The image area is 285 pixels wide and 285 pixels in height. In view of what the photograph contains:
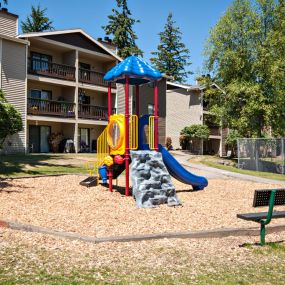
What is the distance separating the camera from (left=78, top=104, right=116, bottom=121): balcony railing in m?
32.3

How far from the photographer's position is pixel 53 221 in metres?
8.34

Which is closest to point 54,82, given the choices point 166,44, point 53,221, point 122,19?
point 53,221

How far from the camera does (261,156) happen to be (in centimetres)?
2636

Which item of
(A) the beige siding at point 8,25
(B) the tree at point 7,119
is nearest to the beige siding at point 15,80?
(A) the beige siding at point 8,25

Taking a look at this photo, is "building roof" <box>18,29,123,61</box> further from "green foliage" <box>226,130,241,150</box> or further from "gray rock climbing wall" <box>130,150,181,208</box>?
"gray rock climbing wall" <box>130,150,181,208</box>

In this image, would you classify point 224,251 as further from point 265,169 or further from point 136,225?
point 265,169

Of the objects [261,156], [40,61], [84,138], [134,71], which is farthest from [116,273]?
[84,138]

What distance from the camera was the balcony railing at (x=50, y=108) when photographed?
28867mm

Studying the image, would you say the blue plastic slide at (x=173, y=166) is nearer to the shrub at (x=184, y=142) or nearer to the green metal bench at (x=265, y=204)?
the green metal bench at (x=265, y=204)

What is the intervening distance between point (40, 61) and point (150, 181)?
21.9 meters

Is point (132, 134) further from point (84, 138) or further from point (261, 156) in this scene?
point (84, 138)

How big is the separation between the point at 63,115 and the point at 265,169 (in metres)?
15.9

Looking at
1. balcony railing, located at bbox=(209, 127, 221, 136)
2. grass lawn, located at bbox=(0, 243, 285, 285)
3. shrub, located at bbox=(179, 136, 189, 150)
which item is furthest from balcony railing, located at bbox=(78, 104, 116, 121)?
grass lawn, located at bbox=(0, 243, 285, 285)

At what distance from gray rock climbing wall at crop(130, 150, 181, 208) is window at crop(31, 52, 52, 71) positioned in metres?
20.7
